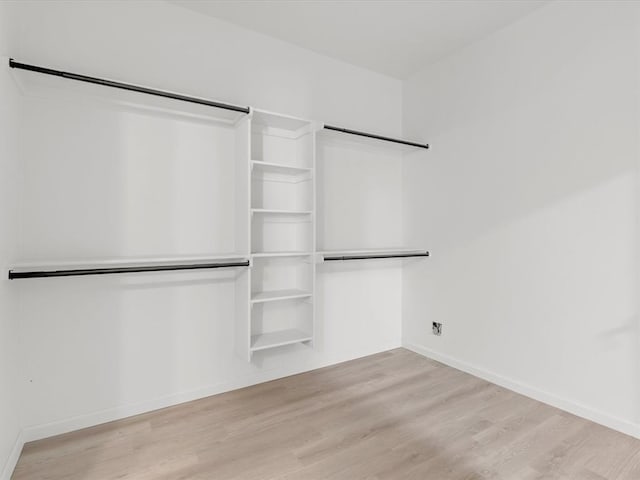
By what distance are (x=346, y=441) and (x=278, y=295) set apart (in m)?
0.99

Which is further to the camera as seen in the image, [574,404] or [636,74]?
[574,404]

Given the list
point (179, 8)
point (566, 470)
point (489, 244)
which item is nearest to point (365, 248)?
point (489, 244)

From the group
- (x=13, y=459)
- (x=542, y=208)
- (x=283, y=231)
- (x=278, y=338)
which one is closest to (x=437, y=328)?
(x=542, y=208)

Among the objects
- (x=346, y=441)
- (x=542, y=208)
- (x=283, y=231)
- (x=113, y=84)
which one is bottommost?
(x=346, y=441)

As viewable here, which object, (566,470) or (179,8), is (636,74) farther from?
(179,8)

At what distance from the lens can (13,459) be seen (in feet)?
5.45

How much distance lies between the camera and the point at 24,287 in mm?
1837

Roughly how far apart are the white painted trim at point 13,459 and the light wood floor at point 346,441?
0.13 ft

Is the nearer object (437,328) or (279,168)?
(279,168)

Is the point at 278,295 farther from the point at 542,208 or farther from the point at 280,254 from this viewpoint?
the point at 542,208

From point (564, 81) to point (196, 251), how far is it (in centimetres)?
257

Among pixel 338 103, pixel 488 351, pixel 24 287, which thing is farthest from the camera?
pixel 338 103

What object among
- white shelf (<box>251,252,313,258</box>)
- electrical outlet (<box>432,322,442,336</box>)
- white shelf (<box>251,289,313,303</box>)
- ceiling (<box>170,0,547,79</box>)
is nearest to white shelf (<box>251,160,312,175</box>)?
white shelf (<box>251,252,313,258</box>)

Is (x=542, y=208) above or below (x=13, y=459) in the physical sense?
above
